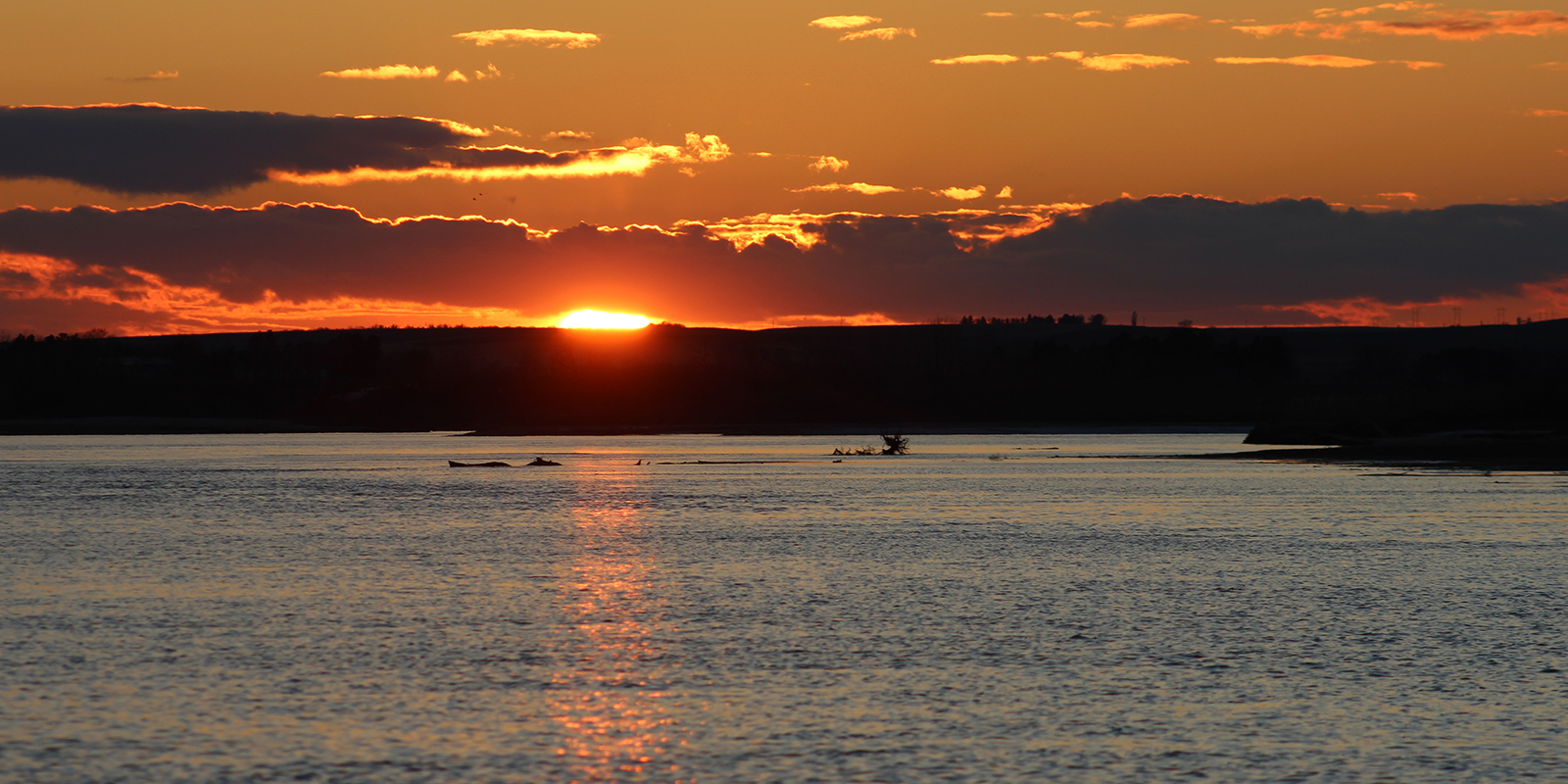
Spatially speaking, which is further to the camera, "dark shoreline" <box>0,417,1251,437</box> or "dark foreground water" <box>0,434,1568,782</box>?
"dark shoreline" <box>0,417,1251,437</box>

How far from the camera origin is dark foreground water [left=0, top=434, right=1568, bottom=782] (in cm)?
1515

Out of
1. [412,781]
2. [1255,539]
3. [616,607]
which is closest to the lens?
[412,781]

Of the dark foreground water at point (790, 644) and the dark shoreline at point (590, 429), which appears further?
the dark shoreline at point (590, 429)

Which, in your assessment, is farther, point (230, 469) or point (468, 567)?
point (230, 469)

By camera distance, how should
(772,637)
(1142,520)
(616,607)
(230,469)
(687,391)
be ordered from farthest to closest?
(687,391) < (230,469) < (1142,520) < (616,607) < (772,637)

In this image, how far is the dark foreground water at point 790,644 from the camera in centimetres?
1515

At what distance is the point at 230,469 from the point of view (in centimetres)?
8375

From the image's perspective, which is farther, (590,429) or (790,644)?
(590,429)

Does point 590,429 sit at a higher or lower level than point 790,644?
higher

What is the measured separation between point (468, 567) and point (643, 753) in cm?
1817

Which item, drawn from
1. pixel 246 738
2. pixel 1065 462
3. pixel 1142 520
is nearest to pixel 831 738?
pixel 246 738

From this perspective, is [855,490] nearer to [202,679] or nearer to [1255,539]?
[1255,539]

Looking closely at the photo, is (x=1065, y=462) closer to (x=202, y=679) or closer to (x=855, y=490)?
(x=855, y=490)

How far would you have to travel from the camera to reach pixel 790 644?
2189 cm
